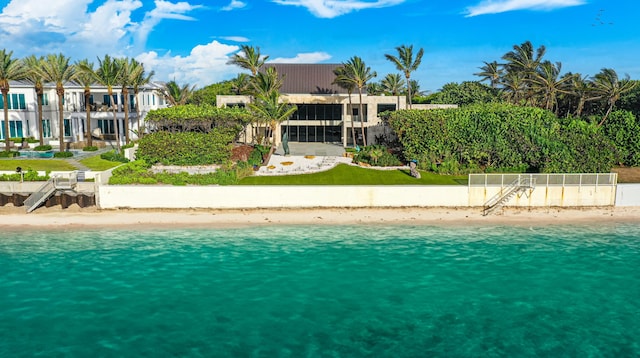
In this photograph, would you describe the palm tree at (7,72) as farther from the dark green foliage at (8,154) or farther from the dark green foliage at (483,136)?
the dark green foliage at (483,136)

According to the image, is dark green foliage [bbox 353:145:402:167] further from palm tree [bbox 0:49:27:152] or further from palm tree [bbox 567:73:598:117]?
palm tree [bbox 0:49:27:152]

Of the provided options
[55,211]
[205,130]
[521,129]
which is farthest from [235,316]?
[521,129]

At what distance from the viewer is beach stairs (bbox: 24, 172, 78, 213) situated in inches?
1547

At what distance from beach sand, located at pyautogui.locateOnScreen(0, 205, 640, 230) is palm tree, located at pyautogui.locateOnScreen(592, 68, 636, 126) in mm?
18716

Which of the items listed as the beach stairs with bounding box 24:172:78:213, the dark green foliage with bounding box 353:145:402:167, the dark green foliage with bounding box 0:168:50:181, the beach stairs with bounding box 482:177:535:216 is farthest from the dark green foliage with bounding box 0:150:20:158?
the beach stairs with bounding box 482:177:535:216

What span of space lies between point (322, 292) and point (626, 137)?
138 feet

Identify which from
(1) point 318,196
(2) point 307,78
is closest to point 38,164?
(1) point 318,196

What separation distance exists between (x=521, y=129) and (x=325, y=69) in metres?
36.1

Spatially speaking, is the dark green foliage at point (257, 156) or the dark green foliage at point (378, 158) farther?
the dark green foliage at point (378, 158)

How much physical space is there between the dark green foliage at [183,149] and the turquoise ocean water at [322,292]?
1247cm

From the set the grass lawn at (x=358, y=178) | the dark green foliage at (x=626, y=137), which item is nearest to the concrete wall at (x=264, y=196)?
the grass lawn at (x=358, y=178)

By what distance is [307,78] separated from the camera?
75.1 meters

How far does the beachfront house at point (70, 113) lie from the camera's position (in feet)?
222

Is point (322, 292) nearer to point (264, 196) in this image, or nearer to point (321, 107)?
point (264, 196)
